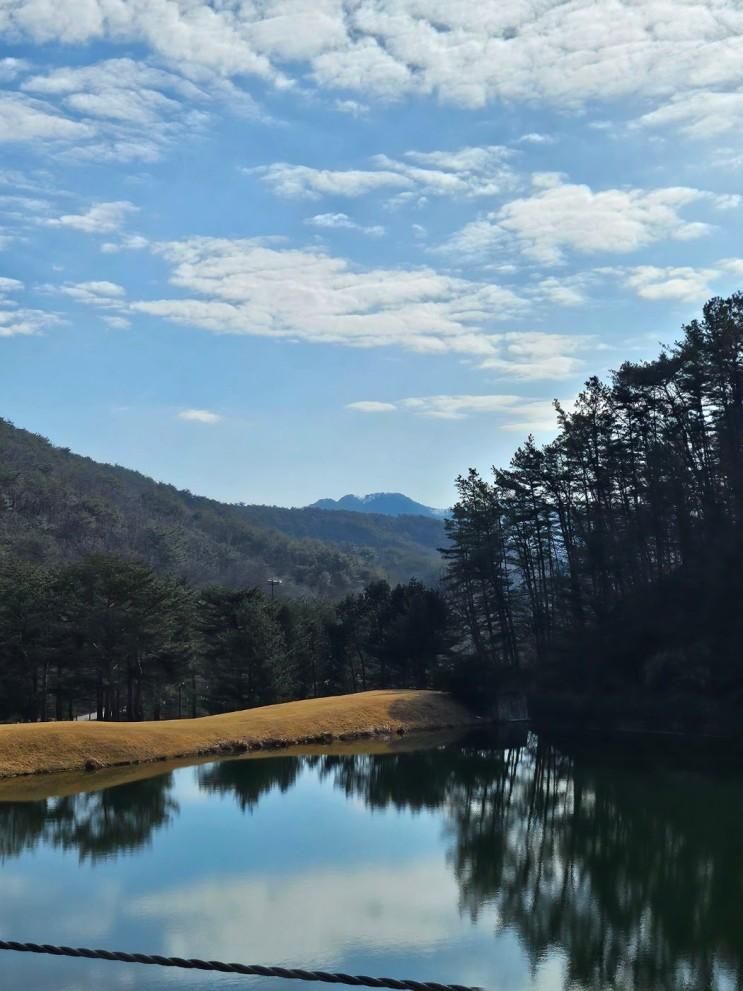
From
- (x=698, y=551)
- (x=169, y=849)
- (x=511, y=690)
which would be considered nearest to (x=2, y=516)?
(x=511, y=690)

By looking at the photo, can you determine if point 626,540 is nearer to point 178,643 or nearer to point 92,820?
point 178,643

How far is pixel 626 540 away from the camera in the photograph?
5438 centimetres

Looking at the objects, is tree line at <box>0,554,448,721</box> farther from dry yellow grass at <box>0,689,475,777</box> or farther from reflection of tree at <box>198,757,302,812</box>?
reflection of tree at <box>198,757,302,812</box>

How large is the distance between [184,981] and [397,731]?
1481 inches

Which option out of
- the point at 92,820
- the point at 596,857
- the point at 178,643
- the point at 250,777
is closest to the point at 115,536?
the point at 178,643

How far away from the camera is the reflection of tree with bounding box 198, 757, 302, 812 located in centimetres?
3475

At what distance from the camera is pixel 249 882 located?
21.3 m

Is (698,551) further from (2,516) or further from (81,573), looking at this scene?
(2,516)

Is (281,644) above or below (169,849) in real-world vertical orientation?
above

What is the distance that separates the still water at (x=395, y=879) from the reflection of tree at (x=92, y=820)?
0.11 meters

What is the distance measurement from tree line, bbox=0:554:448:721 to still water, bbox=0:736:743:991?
16392 millimetres

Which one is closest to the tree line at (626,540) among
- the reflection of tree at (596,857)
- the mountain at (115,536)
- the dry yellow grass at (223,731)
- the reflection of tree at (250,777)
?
the dry yellow grass at (223,731)

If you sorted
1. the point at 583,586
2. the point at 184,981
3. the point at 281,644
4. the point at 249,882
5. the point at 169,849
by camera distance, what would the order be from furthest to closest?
1. the point at 281,644
2. the point at 583,586
3. the point at 169,849
4. the point at 249,882
5. the point at 184,981

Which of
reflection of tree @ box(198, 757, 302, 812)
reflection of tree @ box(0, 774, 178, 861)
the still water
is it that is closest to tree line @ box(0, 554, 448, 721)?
reflection of tree @ box(198, 757, 302, 812)
